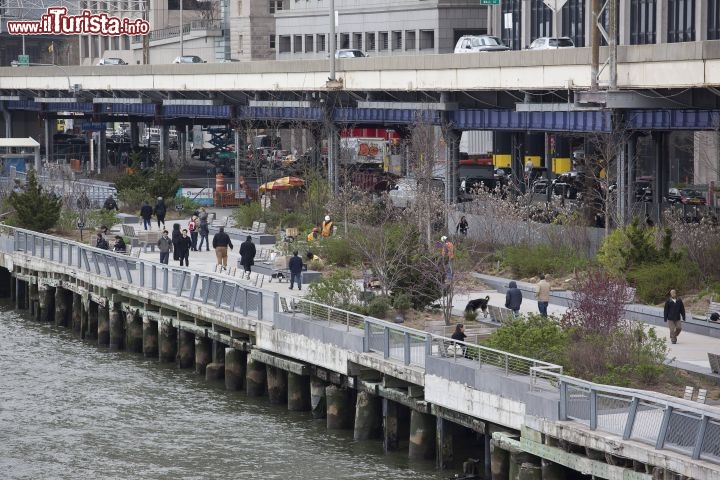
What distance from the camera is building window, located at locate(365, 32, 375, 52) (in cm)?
12662

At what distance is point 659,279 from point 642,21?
2285 inches

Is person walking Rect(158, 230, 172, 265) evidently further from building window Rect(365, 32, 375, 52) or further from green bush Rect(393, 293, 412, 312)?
building window Rect(365, 32, 375, 52)

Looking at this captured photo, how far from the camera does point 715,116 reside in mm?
53469

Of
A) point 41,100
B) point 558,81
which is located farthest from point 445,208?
point 41,100

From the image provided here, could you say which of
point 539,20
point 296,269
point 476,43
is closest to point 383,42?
point 539,20

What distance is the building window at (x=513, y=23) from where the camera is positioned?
113625 millimetres

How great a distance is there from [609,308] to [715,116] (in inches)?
781

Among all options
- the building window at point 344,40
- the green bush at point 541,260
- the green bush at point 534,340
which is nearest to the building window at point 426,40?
the building window at point 344,40

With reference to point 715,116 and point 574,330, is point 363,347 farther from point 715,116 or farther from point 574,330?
point 715,116

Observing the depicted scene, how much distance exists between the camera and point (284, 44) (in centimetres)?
14175

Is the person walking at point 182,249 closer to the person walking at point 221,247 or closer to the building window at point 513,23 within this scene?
the person walking at point 221,247

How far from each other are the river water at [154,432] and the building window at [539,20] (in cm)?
6534

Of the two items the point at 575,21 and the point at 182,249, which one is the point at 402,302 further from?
the point at 575,21

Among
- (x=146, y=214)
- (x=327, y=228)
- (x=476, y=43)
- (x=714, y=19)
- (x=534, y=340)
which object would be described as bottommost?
(x=534, y=340)
